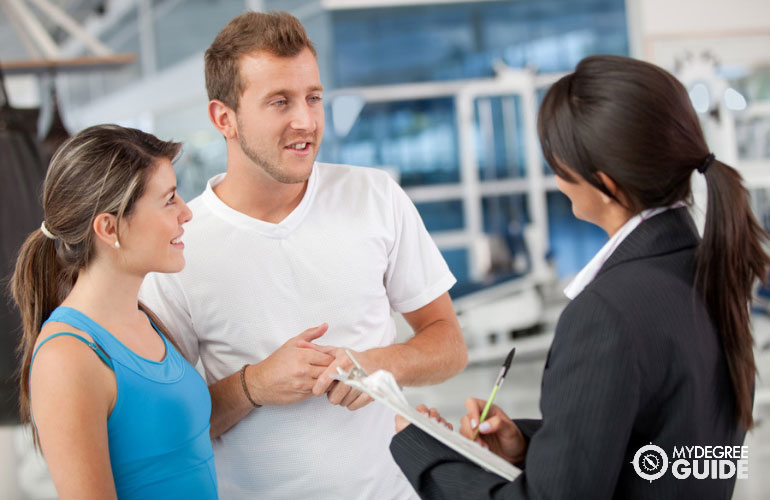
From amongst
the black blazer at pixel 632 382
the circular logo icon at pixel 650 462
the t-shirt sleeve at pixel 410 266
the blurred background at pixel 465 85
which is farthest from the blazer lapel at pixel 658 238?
the blurred background at pixel 465 85

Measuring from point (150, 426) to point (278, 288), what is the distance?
1.41 feet

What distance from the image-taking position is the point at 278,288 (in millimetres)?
1526

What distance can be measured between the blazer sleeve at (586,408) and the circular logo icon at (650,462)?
0.11 feet

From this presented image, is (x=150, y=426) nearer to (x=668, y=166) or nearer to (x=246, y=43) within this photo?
(x=246, y=43)

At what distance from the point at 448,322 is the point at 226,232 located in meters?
0.55

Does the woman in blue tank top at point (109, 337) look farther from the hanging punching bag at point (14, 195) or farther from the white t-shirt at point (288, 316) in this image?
the hanging punching bag at point (14, 195)

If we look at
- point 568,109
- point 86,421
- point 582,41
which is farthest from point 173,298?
point 582,41

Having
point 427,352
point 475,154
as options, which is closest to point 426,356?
point 427,352

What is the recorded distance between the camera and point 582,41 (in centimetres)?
670

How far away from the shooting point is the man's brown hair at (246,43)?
4.86 feet

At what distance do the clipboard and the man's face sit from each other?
63 cm

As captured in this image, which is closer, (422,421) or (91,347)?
(422,421)

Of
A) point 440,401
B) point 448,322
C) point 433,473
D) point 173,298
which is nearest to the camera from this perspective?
point 433,473

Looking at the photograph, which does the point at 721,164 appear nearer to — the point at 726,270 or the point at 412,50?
the point at 726,270
